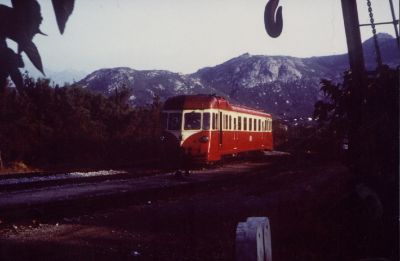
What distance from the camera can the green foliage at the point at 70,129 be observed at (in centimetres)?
2434

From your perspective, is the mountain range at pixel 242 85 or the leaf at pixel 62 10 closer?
the leaf at pixel 62 10

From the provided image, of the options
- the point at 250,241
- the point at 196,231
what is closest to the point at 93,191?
the point at 196,231

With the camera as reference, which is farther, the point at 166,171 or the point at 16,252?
the point at 166,171

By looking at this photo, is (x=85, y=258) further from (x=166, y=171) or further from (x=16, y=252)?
(x=166, y=171)

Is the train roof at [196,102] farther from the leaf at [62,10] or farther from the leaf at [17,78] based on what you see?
the leaf at [62,10]

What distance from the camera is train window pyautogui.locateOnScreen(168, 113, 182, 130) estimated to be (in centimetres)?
2083

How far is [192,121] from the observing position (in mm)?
20547

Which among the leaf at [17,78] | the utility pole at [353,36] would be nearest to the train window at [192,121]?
the utility pole at [353,36]

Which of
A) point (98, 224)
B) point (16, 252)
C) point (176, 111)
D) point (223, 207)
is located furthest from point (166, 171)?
point (16, 252)

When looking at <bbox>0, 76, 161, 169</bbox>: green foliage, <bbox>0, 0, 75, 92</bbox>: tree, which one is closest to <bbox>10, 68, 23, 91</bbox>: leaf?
<bbox>0, 0, 75, 92</bbox>: tree

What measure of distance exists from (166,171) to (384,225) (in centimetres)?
1654

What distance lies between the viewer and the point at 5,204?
36.9 ft

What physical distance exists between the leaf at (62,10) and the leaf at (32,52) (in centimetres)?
19

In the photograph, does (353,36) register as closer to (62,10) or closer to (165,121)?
(62,10)
